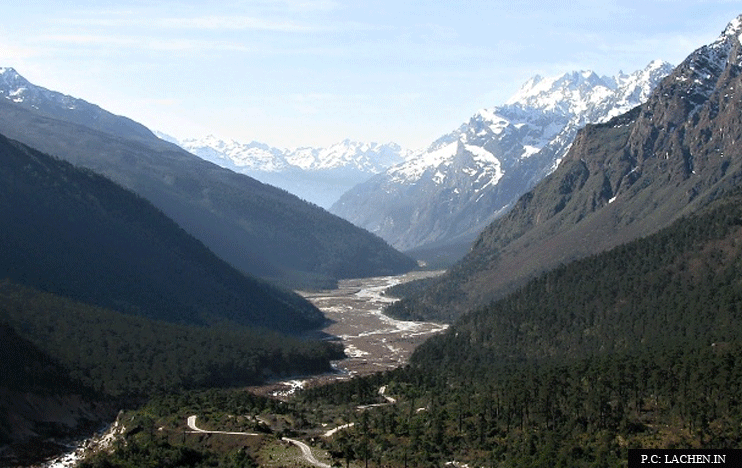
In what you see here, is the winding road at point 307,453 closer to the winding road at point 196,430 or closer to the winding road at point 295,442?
the winding road at point 295,442

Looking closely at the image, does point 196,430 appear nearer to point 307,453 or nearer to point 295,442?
point 295,442

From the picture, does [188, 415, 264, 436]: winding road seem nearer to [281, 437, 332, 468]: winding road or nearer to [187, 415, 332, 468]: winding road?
[187, 415, 332, 468]: winding road

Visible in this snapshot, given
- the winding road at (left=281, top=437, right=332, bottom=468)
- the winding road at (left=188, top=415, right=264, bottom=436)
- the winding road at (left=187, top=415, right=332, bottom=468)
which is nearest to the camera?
the winding road at (left=281, top=437, right=332, bottom=468)

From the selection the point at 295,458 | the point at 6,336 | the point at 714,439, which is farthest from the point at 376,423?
the point at 6,336

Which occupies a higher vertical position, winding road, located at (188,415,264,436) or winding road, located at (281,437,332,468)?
winding road, located at (281,437,332,468)

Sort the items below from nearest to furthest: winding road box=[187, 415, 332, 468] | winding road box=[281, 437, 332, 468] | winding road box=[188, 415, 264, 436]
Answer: winding road box=[281, 437, 332, 468] < winding road box=[187, 415, 332, 468] < winding road box=[188, 415, 264, 436]

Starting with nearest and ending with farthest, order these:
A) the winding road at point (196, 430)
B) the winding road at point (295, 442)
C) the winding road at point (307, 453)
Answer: the winding road at point (307, 453) → the winding road at point (295, 442) → the winding road at point (196, 430)

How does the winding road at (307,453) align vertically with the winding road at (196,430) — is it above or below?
above

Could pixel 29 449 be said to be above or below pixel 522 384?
below

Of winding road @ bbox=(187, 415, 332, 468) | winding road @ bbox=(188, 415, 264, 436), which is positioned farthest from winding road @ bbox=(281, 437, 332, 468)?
winding road @ bbox=(188, 415, 264, 436)

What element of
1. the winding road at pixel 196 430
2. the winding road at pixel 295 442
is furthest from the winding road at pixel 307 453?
the winding road at pixel 196 430

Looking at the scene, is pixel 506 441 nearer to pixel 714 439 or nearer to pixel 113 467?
pixel 714 439
